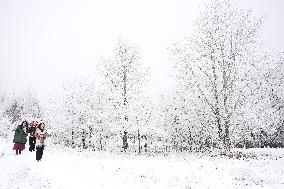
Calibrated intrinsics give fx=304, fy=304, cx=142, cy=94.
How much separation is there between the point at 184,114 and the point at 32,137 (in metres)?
22.5

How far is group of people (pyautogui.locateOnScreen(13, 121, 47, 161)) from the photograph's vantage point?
18.8 meters

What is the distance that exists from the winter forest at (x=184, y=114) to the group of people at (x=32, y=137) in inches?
26.8

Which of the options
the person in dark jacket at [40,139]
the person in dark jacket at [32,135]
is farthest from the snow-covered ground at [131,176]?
the person in dark jacket at [32,135]

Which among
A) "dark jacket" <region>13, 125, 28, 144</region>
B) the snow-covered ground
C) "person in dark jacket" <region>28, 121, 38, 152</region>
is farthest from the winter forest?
"dark jacket" <region>13, 125, 28, 144</region>

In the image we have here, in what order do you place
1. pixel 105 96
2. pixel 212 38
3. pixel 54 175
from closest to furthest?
pixel 54 175 → pixel 212 38 → pixel 105 96

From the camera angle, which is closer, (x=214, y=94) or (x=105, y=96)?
(x=214, y=94)

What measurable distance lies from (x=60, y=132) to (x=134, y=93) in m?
15.5

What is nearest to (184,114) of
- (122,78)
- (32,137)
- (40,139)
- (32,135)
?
(122,78)

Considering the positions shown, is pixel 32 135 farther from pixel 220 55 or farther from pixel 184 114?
pixel 184 114

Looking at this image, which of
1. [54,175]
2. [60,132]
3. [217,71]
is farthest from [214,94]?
[60,132]

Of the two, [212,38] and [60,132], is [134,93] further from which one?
[60,132]

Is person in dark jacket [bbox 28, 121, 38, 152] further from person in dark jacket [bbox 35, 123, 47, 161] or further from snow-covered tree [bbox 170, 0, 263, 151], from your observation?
snow-covered tree [bbox 170, 0, 263, 151]

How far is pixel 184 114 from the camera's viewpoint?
40.8 meters

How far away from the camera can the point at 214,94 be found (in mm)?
26594
